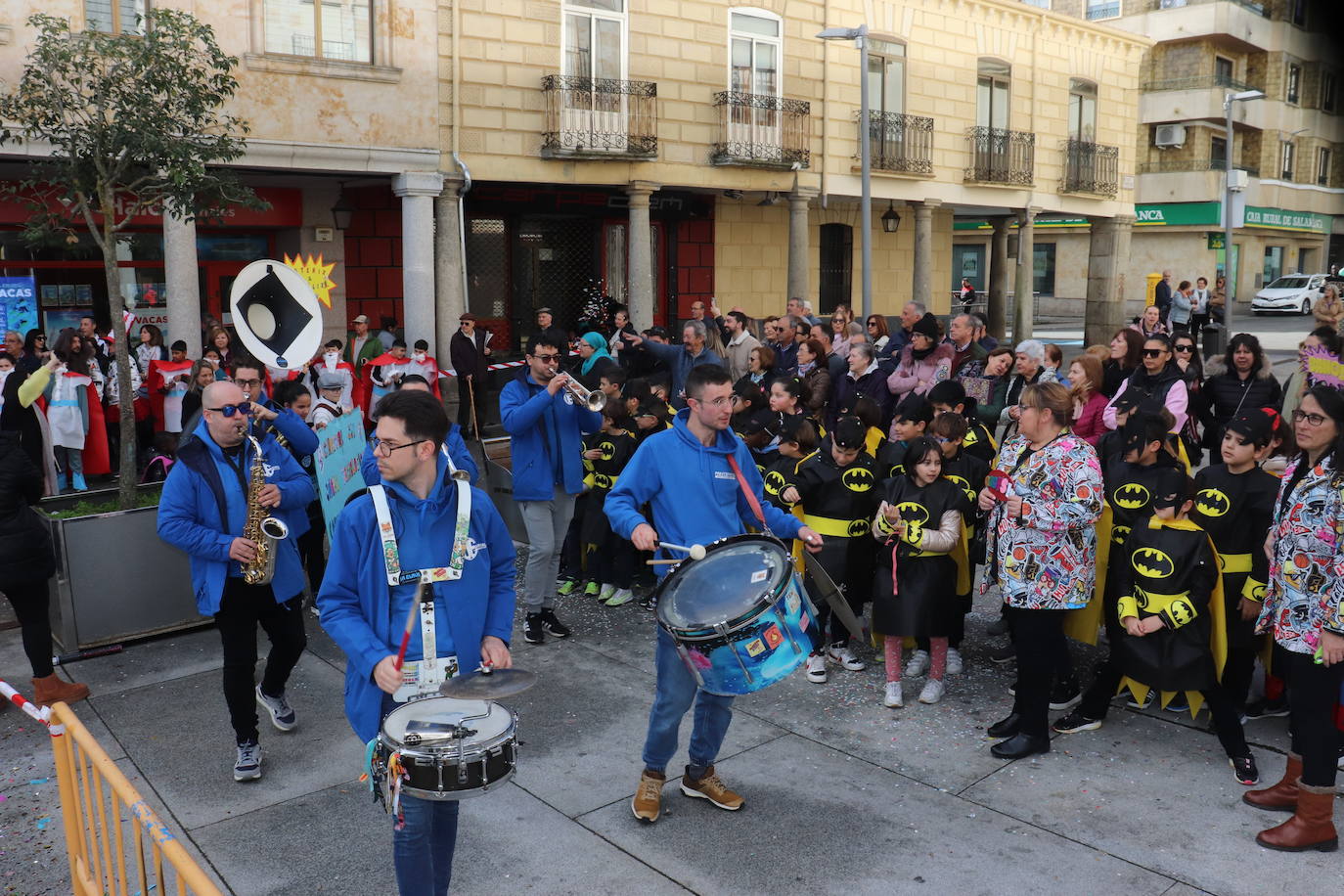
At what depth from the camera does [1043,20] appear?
25375mm

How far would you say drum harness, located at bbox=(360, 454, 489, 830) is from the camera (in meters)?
3.51

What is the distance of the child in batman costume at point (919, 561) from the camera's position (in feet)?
19.4

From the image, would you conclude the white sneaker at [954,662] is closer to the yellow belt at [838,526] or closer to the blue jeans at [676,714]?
the yellow belt at [838,526]

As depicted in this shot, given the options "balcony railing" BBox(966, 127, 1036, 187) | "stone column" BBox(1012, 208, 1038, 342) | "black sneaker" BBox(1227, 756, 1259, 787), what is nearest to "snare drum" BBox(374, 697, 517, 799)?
"black sneaker" BBox(1227, 756, 1259, 787)

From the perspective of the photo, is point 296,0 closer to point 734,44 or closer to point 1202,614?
point 734,44

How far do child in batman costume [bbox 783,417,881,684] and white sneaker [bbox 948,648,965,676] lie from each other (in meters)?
0.52

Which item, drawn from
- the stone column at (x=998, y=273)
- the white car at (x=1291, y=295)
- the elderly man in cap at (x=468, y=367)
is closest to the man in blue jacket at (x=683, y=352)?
the elderly man in cap at (x=468, y=367)

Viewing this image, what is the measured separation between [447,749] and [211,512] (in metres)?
2.49

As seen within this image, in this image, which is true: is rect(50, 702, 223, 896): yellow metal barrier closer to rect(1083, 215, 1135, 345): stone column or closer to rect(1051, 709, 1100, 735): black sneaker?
rect(1051, 709, 1100, 735): black sneaker

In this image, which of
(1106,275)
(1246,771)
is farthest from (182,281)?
(1106,275)

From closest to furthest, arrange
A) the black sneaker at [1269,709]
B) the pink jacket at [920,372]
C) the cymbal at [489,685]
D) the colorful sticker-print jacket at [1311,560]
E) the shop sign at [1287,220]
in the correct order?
the cymbal at [489,685], the colorful sticker-print jacket at [1311,560], the black sneaker at [1269,709], the pink jacket at [920,372], the shop sign at [1287,220]

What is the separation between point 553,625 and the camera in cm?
725

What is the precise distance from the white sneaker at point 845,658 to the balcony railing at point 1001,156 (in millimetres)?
19393

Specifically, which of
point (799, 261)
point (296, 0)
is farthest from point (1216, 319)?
point (296, 0)
